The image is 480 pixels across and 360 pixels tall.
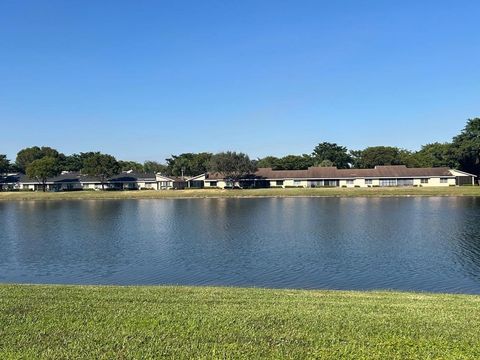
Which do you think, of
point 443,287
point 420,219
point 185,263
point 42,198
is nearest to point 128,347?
point 443,287

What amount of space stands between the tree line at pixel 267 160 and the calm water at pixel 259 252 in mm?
57028

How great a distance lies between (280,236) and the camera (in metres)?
37.8

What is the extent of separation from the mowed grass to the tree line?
3790 inches

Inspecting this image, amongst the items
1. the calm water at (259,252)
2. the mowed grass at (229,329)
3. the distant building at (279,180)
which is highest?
the distant building at (279,180)

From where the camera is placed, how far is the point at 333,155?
150125 millimetres

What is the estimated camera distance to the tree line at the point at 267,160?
349ft

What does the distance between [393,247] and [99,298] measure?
24126 millimetres

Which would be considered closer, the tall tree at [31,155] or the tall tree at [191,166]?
the tall tree at [191,166]

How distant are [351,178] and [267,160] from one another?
48.8m

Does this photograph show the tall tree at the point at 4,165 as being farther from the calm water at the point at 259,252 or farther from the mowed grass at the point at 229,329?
the mowed grass at the point at 229,329

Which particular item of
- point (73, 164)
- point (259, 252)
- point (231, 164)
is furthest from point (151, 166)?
point (259, 252)

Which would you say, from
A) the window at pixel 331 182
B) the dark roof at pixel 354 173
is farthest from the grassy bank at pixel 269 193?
the dark roof at pixel 354 173

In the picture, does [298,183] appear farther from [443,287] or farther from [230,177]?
[443,287]

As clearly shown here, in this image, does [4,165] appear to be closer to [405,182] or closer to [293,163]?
[293,163]
